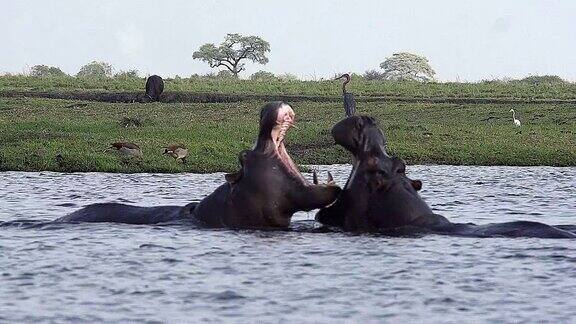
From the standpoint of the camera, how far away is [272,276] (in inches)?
405

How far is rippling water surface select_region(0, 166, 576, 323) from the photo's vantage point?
29.2ft

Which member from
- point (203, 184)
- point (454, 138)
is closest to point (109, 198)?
point (203, 184)

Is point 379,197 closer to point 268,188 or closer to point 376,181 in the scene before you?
point 376,181

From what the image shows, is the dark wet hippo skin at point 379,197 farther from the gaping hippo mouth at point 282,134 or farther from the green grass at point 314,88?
the green grass at point 314,88

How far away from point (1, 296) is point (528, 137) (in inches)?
948

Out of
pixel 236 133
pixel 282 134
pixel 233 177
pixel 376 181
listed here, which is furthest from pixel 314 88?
pixel 376 181

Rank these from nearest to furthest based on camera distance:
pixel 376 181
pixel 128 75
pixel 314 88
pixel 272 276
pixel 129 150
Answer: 1. pixel 272 276
2. pixel 376 181
3. pixel 129 150
4. pixel 314 88
5. pixel 128 75

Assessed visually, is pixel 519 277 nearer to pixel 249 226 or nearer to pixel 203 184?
pixel 249 226

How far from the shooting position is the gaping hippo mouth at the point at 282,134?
40.3 feet

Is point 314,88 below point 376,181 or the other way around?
the other way around

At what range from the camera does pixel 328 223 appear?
12883 millimetres

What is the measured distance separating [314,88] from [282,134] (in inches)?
1556

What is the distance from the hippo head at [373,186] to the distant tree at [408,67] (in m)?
85.0

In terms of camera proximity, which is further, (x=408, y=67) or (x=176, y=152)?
(x=408, y=67)
